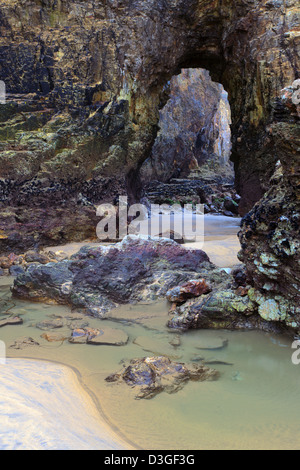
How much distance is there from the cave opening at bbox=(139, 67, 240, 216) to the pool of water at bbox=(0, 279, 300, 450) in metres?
14.2

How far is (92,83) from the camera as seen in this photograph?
757 centimetres

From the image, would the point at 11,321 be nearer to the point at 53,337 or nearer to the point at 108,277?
the point at 53,337

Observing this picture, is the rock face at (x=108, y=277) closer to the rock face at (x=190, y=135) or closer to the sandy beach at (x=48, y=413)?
the sandy beach at (x=48, y=413)

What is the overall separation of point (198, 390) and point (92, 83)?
720 centimetres

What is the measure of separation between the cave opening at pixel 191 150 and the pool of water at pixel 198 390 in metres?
14.2

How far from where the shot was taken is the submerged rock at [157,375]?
7.20 ft

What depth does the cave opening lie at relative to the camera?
64.4 ft

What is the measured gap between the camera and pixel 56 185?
7.50 metres

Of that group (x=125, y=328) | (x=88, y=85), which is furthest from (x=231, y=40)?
(x=125, y=328)

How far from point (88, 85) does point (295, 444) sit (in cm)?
766

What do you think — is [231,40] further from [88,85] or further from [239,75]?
[88,85]

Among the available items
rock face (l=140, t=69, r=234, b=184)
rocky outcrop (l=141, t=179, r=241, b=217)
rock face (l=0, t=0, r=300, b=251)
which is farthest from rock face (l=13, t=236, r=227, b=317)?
rock face (l=140, t=69, r=234, b=184)

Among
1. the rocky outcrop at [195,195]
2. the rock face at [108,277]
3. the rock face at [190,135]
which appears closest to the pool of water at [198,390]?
the rock face at [108,277]

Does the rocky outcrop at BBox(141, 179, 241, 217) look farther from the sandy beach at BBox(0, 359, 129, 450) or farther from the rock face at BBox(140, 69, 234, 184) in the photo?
the sandy beach at BBox(0, 359, 129, 450)
